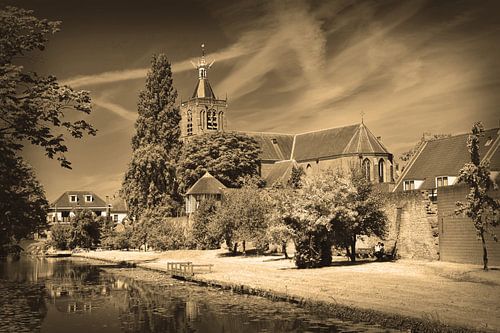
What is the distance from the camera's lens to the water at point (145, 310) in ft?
57.3

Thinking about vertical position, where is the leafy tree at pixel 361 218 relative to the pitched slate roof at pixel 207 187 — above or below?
below

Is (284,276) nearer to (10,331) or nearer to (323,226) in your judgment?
(323,226)

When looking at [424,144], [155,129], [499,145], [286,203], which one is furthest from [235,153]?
[286,203]

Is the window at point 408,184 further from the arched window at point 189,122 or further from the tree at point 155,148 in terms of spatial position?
the arched window at point 189,122

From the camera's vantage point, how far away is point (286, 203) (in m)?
31.7

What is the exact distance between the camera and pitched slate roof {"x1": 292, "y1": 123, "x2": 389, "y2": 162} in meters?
82.9

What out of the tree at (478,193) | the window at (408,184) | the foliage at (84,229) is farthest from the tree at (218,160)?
the tree at (478,193)

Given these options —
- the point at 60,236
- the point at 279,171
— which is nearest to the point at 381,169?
the point at 279,171

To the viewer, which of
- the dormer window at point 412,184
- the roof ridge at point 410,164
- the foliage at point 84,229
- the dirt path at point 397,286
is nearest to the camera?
the dirt path at point 397,286

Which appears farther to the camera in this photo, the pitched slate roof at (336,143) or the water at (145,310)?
the pitched slate roof at (336,143)

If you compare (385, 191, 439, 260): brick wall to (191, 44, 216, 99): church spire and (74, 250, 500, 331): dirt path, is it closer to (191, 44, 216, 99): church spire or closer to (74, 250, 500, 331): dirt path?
(74, 250, 500, 331): dirt path

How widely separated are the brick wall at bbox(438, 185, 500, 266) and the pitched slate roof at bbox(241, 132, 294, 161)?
60.0 meters

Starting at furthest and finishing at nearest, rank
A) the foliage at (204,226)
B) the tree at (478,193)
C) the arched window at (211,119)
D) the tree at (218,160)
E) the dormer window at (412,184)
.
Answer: the arched window at (211,119) → the tree at (218,160) → the dormer window at (412,184) → the foliage at (204,226) → the tree at (478,193)

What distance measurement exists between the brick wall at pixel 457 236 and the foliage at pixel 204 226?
23.0 meters
